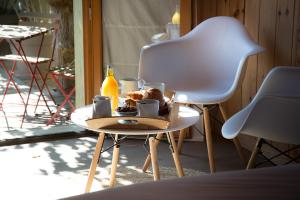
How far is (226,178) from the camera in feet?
4.85

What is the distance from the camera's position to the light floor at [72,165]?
3072mm

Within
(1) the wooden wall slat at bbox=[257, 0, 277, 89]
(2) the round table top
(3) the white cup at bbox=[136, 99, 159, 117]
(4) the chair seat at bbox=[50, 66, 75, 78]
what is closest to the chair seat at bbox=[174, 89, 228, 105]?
(2) the round table top

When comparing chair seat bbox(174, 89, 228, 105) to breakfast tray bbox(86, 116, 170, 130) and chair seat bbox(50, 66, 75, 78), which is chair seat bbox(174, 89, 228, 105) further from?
chair seat bbox(50, 66, 75, 78)

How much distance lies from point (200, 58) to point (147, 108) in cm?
124

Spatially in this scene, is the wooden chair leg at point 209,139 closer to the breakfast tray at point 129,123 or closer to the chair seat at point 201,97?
the chair seat at point 201,97

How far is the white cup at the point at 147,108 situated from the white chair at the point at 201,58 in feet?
2.76

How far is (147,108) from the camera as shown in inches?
98.9

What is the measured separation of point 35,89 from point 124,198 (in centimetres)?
451

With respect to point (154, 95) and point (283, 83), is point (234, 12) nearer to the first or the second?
point (283, 83)

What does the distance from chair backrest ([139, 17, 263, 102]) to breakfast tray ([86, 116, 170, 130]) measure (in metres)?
1.03

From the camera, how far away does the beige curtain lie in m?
3.89

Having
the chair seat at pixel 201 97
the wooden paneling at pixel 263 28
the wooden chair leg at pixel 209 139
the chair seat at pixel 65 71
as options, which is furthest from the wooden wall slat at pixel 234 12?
the chair seat at pixel 65 71

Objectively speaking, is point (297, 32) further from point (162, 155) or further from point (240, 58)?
point (162, 155)

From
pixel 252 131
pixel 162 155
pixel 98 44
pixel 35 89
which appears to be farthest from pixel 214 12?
pixel 35 89
